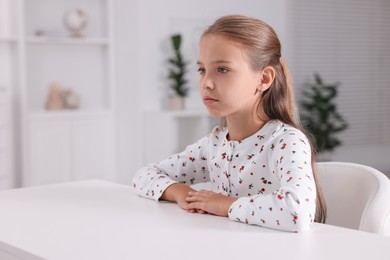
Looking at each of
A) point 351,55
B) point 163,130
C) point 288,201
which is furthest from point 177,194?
point 351,55

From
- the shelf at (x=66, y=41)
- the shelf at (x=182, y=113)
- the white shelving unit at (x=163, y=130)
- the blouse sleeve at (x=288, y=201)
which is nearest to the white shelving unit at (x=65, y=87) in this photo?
the shelf at (x=66, y=41)

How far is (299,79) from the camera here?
20.4 feet

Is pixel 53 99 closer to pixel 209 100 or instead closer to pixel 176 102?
pixel 176 102

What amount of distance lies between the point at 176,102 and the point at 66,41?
1.10 metres

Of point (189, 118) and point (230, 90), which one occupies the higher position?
point (230, 90)

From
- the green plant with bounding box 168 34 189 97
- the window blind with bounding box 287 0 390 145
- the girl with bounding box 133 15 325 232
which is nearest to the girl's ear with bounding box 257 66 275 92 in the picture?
the girl with bounding box 133 15 325 232

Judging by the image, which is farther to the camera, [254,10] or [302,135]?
[254,10]

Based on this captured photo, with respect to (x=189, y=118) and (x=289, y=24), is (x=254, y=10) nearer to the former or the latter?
(x=289, y=24)

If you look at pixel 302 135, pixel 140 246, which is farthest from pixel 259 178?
pixel 140 246

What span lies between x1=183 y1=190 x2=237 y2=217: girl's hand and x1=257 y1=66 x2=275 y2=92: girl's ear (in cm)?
35

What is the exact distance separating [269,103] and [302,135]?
0.17 metres

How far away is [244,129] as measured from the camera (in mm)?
1682

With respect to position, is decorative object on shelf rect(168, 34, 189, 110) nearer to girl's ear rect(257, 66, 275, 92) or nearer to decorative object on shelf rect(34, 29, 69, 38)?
decorative object on shelf rect(34, 29, 69, 38)

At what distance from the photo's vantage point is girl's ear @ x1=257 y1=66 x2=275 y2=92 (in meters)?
1.66
